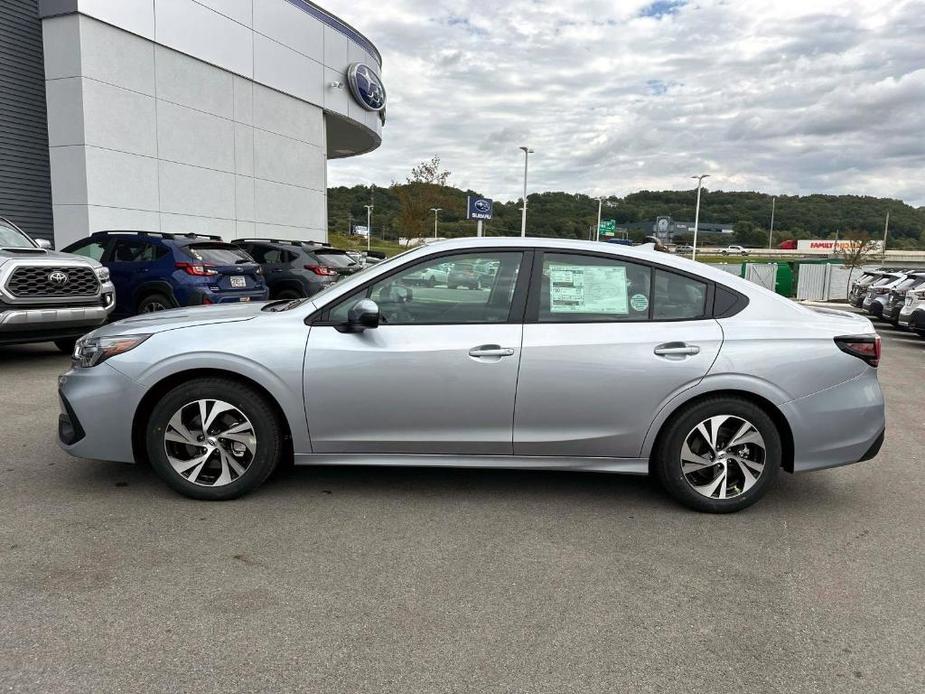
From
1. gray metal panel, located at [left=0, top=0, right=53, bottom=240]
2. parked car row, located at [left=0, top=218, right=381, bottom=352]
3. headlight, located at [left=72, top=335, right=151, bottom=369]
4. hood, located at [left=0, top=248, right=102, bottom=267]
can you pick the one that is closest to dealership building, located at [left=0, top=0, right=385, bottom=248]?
gray metal panel, located at [left=0, top=0, right=53, bottom=240]

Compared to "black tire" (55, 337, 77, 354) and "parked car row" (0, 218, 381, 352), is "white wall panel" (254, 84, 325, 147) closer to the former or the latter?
"parked car row" (0, 218, 381, 352)

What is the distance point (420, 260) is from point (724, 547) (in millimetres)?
2315

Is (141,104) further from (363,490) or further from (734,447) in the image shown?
(734,447)

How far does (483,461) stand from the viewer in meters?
3.98

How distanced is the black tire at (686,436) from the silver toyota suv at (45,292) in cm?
712

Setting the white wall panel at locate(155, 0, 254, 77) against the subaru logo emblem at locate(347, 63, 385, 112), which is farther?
the subaru logo emblem at locate(347, 63, 385, 112)

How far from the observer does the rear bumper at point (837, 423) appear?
3.86 metres

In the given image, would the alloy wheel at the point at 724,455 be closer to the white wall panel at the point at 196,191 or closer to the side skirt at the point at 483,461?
the side skirt at the point at 483,461

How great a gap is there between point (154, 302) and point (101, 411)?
690cm

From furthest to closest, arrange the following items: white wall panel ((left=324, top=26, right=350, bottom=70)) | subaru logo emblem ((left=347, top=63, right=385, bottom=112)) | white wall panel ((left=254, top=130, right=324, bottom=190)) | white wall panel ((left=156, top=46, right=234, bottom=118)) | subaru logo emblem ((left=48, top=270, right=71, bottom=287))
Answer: subaru logo emblem ((left=347, top=63, right=385, bottom=112))
white wall panel ((left=324, top=26, right=350, bottom=70))
white wall panel ((left=254, top=130, right=324, bottom=190))
white wall panel ((left=156, top=46, right=234, bottom=118))
subaru logo emblem ((left=48, top=270, right=71, bottom=287))

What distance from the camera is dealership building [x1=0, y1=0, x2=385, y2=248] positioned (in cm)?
1512

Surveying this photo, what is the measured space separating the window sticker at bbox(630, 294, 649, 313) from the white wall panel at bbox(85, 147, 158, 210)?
1501 cm

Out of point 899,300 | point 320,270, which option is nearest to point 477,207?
point 320,270

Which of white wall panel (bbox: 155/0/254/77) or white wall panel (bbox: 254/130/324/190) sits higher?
white wall panel (bbox: 155/0/254/77)
